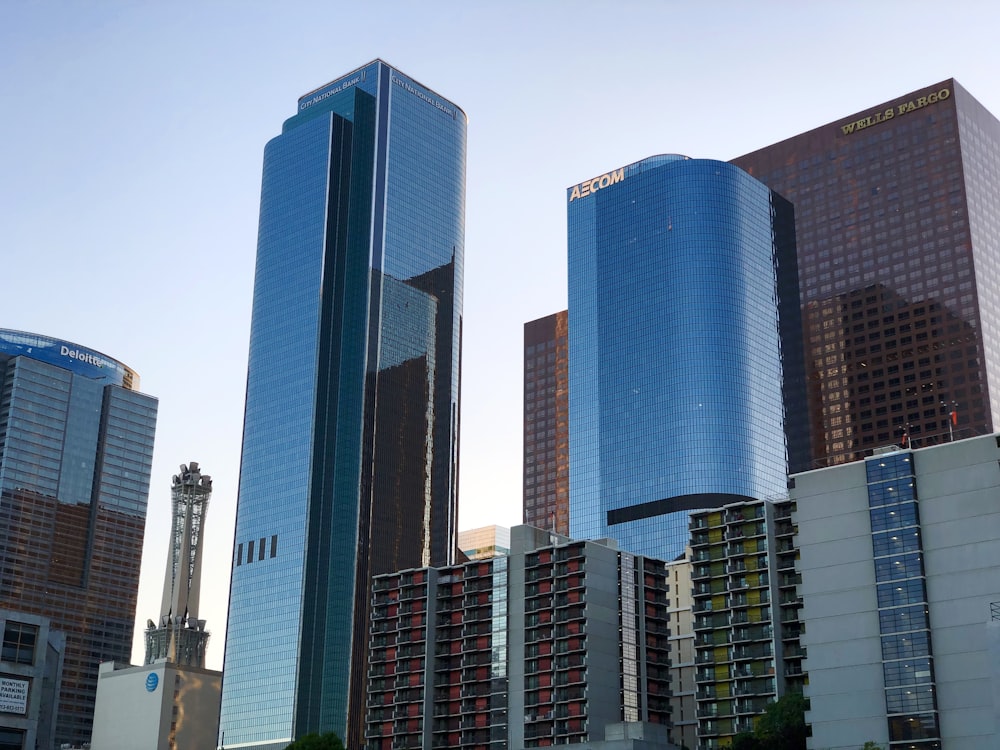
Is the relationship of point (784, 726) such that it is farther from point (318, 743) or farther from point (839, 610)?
point (318, 743)

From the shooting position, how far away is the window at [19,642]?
155375 mm

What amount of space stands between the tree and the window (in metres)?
92.4

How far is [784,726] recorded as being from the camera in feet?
538

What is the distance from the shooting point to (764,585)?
18562cm

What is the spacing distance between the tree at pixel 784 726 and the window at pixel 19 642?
92.4 m

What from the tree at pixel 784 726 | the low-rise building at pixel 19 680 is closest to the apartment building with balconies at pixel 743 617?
the tree at pixel 784 726

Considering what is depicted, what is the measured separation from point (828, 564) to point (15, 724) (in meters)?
100

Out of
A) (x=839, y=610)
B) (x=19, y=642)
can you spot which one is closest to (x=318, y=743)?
(x=19, y=642)

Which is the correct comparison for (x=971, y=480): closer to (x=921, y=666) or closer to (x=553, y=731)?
(x=921, y=666)

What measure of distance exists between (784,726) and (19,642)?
96.2m

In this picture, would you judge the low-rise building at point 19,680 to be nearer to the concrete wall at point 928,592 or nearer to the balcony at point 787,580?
the concrete wall at point 928,592

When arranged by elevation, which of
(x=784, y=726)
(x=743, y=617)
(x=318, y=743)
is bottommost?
(x=318, y=743)

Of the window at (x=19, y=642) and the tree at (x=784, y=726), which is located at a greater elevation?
the window at (x=19, y=642)

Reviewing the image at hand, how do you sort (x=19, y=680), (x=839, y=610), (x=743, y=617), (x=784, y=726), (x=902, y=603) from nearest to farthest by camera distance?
(x=902, y=603), (x=839, y=610), (x=19, y=680), (x=784, y=726), (x=743, y=617)
